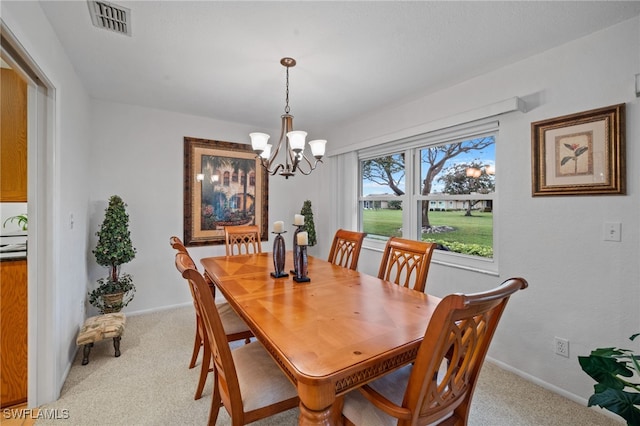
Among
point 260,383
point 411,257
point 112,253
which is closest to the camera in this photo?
point 260,383

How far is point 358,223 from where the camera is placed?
4012mm

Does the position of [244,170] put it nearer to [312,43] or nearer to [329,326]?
[312,43]

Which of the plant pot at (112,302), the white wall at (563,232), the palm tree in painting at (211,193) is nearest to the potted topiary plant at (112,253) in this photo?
the plant pot at (112,302)

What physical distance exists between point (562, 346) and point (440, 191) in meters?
1.58

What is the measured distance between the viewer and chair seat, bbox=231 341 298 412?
1.25 meters

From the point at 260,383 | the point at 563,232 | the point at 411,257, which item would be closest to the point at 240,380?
the point at 260,383

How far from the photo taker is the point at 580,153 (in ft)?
6.31

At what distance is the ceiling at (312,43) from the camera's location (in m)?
1.64

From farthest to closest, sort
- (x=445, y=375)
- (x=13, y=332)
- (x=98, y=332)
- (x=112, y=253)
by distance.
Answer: (x=112, y=253), (x=98, y=332), (x=13, y=332), (x=445, y=375)

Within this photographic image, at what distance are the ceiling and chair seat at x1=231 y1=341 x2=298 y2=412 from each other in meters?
1.93

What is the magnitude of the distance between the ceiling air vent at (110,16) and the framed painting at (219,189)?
5.85ft

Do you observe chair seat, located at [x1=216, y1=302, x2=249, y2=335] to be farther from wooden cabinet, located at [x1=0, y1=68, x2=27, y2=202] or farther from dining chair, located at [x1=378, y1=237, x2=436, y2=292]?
wooden cabinet, located at [x1=0, y1=68, x2=27, y2=202]

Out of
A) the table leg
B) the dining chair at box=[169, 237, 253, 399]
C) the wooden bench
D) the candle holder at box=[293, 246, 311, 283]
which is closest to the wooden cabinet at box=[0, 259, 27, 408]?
the wooden bench

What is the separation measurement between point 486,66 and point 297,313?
2.37m
